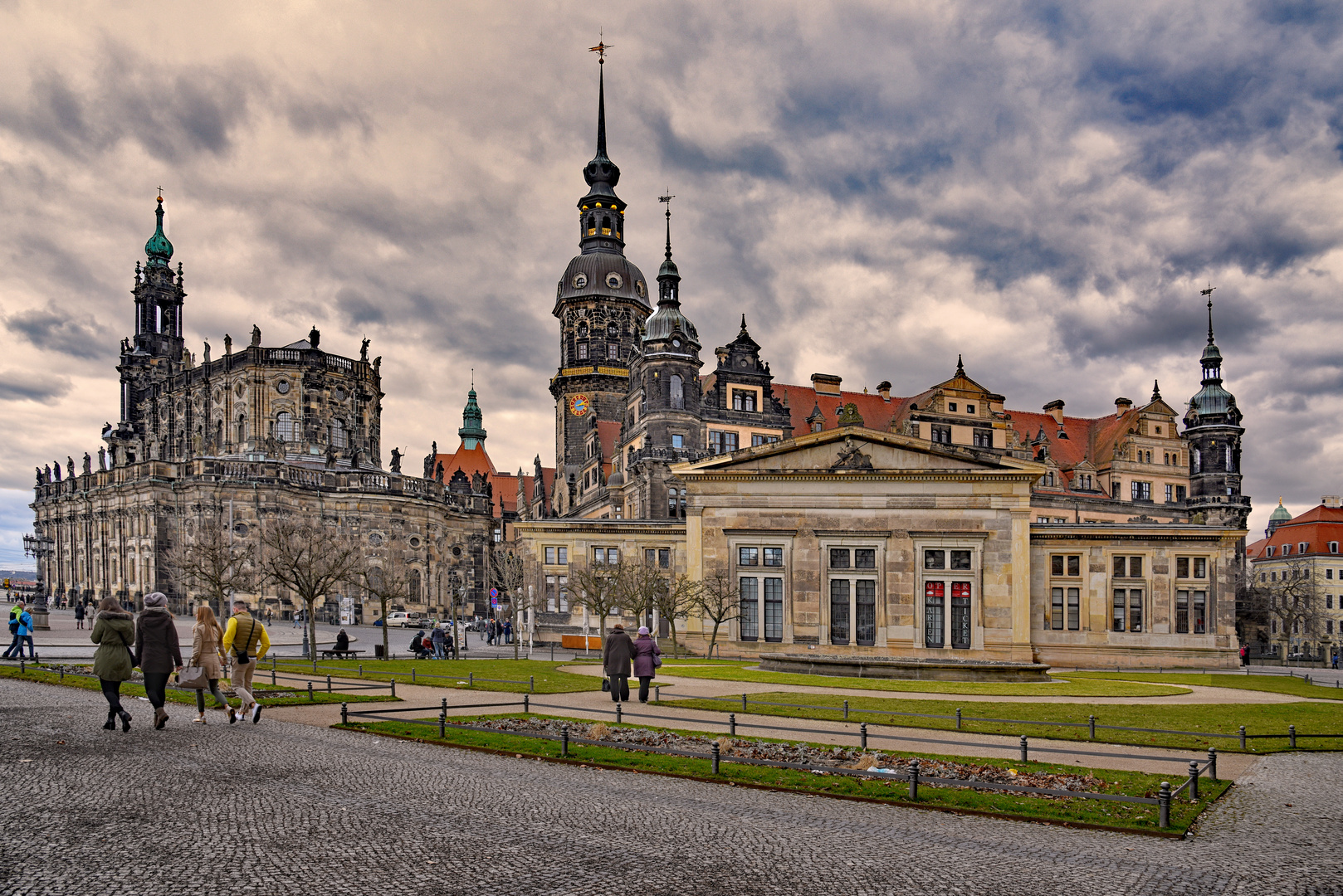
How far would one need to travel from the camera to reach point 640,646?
2528 cm

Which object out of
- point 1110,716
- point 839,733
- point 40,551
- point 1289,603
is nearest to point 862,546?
point 1110,716

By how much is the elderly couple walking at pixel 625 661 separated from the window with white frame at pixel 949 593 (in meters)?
31.1

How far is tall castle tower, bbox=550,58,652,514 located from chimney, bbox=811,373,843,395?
25676 millimetres

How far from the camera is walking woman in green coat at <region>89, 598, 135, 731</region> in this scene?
17.0m

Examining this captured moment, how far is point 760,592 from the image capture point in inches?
2130

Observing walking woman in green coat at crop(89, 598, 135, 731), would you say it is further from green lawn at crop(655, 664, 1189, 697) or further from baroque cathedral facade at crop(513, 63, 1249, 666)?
baroque cathedral facade at crop(513, 63, 1249, 666)

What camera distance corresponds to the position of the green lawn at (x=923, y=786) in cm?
1335

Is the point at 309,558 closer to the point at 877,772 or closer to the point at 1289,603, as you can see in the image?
the point at 877,772

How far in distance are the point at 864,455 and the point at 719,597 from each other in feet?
37.3

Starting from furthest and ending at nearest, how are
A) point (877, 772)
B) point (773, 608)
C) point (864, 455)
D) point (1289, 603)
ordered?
point (1289, 603) < point (773, 608) < point (864, 455) < point (877, 772)

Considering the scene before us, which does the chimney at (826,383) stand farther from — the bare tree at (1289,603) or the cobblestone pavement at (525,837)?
the cobblestone pavement at (525,837)

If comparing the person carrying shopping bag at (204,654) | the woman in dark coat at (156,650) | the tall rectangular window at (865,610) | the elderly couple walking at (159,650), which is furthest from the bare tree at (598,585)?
the woman in dark coat at (156,650)

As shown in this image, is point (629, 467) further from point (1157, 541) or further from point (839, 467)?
point (1157, 541)

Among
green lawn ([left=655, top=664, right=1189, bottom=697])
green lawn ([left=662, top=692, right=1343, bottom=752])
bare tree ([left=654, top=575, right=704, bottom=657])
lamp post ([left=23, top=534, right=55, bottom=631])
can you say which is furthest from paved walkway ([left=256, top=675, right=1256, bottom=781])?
lamp post ([left=23, top=534, right=55, bottom=631])
